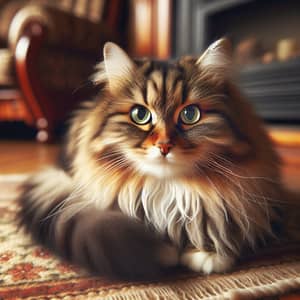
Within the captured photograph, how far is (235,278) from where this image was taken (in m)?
0.62

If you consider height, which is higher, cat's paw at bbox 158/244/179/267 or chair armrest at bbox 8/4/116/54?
chair armrest at bbox 8/4/116/54

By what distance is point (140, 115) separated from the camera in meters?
0.67

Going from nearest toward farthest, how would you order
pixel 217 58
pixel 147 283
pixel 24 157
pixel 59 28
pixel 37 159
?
pixel 147 283 → pixel 217 58 → pixel 37 159 → pixel 24 157 → pixel 59 28

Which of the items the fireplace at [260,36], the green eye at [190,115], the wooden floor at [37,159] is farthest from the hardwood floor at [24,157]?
the fireplace at [260,36]

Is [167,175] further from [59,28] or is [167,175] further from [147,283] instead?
[59,28]

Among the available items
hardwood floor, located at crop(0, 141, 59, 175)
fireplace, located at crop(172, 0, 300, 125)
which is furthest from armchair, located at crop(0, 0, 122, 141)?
fireplace, located at crop(172, 0, 300, 125)

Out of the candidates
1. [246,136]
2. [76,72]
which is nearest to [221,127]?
[246,136]

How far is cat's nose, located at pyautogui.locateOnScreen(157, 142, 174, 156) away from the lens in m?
0.62

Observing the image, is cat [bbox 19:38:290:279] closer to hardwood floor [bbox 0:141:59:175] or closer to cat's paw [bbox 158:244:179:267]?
cat's paw [bbox 158:244:179:267]

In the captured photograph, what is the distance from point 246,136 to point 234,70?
0.15 meters

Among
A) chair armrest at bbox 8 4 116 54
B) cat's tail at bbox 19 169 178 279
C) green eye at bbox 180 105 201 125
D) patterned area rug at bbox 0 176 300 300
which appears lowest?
patterned area rug at bbox 0 176 300 300

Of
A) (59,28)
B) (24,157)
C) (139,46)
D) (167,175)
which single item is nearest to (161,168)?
(167,175)

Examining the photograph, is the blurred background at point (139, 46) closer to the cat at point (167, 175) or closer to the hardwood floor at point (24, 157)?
the hardwood floor at point (24, 157)

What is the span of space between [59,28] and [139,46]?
41.9 inches
